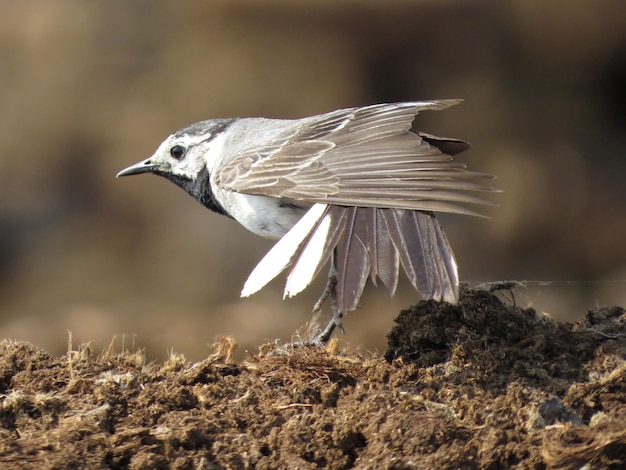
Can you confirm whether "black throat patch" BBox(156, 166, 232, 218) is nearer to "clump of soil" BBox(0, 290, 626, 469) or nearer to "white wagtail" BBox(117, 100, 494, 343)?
"white wagtail" BBox(117, 100, 494, 343)

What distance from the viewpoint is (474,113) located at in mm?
10977

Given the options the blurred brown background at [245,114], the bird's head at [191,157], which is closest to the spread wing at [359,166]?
the bird's head at [191,157]

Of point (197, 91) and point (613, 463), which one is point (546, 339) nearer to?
point (613, 463)

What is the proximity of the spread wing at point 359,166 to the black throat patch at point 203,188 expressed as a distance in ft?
1.00

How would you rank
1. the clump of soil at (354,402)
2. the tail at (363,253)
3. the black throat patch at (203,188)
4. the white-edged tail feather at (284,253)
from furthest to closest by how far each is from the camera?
the black throat patch at (203,188) < the white-edged tail feather at (284,253) < the tail at (363,253) < the clump of soil at (354,402)

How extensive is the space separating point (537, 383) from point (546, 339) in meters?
0.42

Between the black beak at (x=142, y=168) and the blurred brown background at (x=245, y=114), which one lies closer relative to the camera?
the black beak at (x=142, y=168)

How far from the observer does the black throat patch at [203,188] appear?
6.08 metres

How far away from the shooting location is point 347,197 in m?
4.82

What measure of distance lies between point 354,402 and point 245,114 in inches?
293

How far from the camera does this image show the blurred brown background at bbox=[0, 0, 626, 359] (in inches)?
416

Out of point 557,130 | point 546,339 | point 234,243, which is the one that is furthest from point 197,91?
point 546,339

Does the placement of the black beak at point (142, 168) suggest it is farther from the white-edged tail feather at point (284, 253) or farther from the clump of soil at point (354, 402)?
the clump of soil at point (354, 402)

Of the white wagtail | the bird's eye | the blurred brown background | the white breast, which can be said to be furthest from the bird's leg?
the blurred brown background
